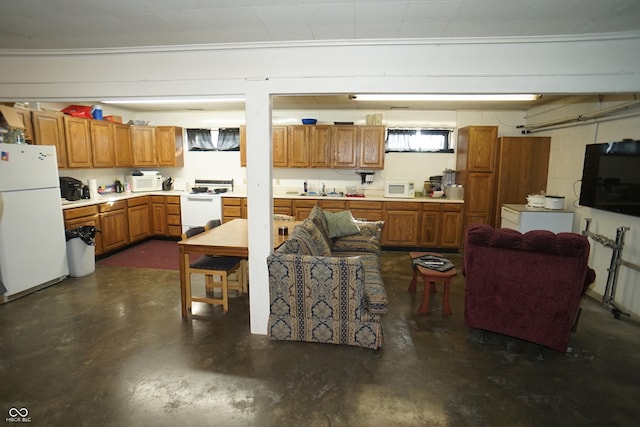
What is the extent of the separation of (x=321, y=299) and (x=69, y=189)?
441cm

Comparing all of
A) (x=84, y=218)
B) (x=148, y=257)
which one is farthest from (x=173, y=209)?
(x=84, y=218)

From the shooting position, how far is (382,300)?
9.22 ft

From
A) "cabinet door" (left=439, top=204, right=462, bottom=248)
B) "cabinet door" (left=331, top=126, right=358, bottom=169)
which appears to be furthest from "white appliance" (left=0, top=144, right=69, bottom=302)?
"cabinet door" (left=439, top=204, right=462, bottom=248)

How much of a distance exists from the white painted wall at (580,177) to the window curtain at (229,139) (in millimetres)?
5412

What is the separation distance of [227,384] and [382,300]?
1353mm

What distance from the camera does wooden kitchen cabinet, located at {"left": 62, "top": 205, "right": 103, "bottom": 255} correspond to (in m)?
4.61

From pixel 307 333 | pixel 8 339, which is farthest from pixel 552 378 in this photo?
pixel 8 339

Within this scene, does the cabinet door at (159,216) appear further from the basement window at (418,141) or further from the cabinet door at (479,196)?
the cabinet door at (479,196)

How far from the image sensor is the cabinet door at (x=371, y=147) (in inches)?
235

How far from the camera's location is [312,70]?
281 cm

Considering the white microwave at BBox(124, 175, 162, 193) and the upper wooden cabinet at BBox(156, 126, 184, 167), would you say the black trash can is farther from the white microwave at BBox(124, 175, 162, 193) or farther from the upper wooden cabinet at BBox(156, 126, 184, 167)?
the upper wooden cabinet at BBox(156, 126, 184, 167)

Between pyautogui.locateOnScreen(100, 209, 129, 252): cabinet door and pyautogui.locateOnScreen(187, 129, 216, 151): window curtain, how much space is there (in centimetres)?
193

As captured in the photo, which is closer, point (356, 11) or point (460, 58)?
point (356, 11)

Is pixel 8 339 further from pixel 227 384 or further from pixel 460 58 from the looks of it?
pixel 460 58
